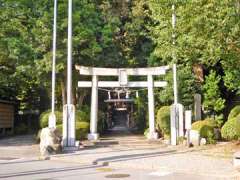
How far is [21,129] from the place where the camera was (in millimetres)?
42281

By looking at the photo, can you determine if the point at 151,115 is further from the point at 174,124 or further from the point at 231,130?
Answer: the point at 231,130

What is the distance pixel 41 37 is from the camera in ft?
87.6

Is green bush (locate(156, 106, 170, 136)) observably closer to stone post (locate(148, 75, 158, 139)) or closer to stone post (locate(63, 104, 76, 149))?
stone post (locate(148, 75, 158, 139))

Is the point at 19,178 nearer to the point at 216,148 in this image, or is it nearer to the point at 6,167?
the point at 6,167

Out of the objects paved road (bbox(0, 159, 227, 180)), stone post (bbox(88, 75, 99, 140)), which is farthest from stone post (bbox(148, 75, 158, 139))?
paved road (bbox(0, 159, 227, 180))

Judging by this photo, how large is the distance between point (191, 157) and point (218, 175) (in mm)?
4473

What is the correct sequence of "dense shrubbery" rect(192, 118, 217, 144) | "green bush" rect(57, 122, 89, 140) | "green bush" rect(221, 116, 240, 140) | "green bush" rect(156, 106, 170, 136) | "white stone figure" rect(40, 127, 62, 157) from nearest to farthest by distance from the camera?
"white stone figure" rect(40, 127, 62, 157) → "green bush" rect(221, 116, 240, 140) → "dense shrubbery" rect(192, 118, 217, 144) → "green bush" rect(156, 106, 170, 136) → "green bush" rect(57, 122, 89, 140)

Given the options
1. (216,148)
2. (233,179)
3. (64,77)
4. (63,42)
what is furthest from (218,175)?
(64,77)

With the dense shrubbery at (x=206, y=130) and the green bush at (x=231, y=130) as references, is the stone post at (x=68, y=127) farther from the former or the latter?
the green bush at (x=231, y=130)

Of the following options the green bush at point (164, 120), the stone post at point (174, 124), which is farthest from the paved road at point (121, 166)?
the green bush at point (164, 120)

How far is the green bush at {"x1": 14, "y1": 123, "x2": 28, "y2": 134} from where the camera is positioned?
→ 4162 cm

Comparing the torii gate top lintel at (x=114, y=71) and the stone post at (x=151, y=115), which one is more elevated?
the torii gate top lintel at (x=114, y=71)

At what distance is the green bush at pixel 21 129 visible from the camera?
137ft

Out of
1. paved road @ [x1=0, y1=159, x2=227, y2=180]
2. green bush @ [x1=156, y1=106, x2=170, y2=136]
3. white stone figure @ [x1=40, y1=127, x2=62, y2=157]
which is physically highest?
green bush @ [x1=156, y1=106, x2=170, y2=136]
